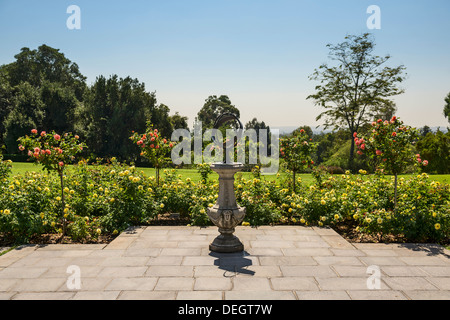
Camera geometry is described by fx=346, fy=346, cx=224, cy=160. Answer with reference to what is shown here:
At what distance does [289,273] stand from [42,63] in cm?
5218

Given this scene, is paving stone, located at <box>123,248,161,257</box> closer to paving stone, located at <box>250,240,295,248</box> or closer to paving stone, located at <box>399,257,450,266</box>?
paving stone, located at <box>250,240,295,248</box>

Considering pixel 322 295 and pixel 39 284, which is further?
pixel 39 284

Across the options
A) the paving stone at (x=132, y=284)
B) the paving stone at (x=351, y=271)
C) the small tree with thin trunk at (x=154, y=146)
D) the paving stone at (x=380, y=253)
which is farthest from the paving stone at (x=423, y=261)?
the small tree with thin trunk at (x=154, y=146)

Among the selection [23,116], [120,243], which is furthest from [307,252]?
[23,116]

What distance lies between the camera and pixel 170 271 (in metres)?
4.25

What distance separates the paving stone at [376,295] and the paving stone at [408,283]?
0.17 m

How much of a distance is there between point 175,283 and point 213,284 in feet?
1.40

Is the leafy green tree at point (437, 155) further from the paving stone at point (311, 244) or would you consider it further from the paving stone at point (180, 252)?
the paving stone at point (180, 252)

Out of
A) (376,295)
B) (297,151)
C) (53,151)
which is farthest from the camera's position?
(297,151)

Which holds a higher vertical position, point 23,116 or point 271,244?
point 23,116

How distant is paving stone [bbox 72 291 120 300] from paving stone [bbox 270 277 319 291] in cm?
169

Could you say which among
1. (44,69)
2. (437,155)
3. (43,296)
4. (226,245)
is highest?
(44,69)

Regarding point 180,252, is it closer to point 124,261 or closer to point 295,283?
point 124,261

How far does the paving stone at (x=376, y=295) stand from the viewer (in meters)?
3.48
